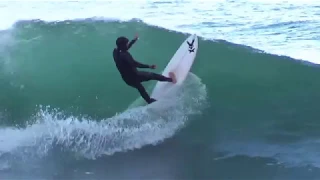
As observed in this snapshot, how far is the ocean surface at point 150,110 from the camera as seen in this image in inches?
268

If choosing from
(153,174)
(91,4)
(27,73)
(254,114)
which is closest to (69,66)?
(27,73)

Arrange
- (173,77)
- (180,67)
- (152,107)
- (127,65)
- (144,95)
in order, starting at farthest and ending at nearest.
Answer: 1. (180,67)
2. (173,77)
3. (152,107)
4. (144,95)
5. (127,65)

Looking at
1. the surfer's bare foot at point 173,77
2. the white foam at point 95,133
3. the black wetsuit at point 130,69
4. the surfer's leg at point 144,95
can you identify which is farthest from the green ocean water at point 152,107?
the black wetsuit at point 130,69

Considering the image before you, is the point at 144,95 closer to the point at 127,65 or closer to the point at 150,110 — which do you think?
the point at 150,110

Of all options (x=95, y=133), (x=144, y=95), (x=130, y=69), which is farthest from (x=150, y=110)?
(x=95, y=133)

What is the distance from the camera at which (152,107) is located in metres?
7.90

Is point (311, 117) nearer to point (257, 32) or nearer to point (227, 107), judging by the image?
point (227, 107)

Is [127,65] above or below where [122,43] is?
below

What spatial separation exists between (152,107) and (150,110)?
0.21 feet

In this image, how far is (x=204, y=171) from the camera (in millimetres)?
6703

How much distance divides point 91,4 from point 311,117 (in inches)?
721

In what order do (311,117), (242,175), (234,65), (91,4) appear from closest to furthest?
(242,175) < (311,117) < (234,65) < (91,4)

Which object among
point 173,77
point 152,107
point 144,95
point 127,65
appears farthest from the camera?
point 173,77

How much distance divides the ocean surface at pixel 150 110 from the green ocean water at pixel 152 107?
0.02 meters
